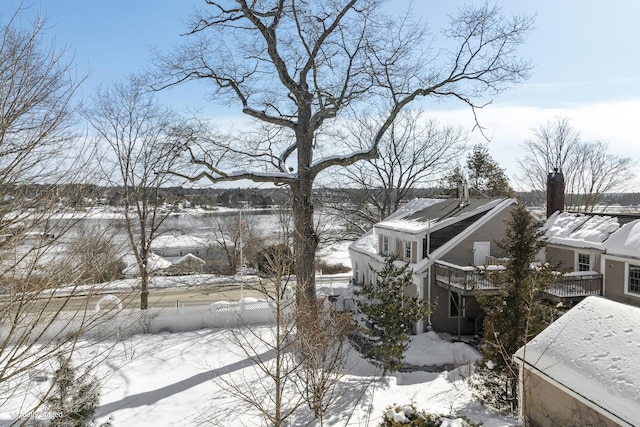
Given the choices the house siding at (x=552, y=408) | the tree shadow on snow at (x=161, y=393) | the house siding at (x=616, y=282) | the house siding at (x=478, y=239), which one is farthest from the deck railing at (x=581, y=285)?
the tree shadow on snow at (x=161, y=393)

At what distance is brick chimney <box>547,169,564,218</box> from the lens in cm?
1959

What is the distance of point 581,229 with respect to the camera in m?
16.6

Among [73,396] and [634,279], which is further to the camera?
[634,279]

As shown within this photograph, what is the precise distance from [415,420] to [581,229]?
533 inches

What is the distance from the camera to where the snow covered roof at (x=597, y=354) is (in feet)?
19.4

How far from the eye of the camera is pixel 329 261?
125 feet

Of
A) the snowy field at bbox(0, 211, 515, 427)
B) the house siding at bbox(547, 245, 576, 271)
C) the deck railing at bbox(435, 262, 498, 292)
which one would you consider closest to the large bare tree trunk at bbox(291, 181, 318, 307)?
the snowy field at bbox(0, 211, 515, 427)

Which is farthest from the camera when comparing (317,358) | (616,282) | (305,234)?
(616,282)

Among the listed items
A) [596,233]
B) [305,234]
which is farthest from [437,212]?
[305,234]

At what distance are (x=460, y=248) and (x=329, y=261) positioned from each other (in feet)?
70.9

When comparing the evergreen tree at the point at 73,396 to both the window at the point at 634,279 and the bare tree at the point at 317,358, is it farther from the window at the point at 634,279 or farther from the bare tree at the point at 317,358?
the window at the point at 634,279

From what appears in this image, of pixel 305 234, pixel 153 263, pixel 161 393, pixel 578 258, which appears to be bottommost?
pixel 161 393

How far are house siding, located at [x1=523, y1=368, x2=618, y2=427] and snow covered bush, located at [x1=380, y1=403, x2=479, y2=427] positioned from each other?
154 centimetres

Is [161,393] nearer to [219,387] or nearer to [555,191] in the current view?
[219,387]
